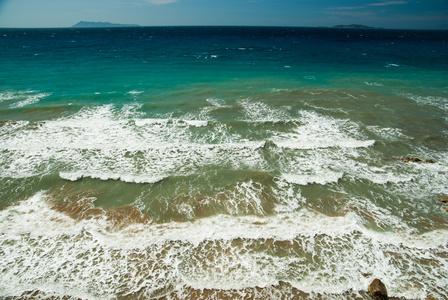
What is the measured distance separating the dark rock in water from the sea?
0.32 metres

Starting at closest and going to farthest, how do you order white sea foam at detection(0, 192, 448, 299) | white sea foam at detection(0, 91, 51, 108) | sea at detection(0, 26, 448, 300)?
white sea foam at detection(0, 192, 448, 299) → sea at detection(0, 26, 448, 300) → white sea foam at detection(0, 91, 51, 108)

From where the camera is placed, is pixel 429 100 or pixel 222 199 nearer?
pixel 222 199

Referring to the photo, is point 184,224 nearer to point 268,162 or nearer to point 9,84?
point 268,162

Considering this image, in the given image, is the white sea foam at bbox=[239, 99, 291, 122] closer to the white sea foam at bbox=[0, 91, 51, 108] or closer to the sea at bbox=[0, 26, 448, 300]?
the sea at bbox=[0, 26, 448, 300]

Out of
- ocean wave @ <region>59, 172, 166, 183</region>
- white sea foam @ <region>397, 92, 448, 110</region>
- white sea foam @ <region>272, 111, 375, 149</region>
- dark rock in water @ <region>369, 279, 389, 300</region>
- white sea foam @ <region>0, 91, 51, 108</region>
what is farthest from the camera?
white sea foam @ <region>397, 92, 448, 110</region>

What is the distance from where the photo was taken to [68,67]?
35344 millimetres

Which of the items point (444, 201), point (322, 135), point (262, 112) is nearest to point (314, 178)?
point (322, 135)

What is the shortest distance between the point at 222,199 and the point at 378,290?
220 inches

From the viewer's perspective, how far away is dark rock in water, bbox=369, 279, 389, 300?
19.4 feet

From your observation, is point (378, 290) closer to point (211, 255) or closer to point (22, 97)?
point (211, 255)

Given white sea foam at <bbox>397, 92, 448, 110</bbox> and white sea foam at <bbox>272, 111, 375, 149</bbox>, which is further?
white sea foam at <bbox>397, 92, 448, 110</bbox>

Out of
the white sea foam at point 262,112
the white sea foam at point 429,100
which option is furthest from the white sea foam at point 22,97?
the white sea foam at point 429,100

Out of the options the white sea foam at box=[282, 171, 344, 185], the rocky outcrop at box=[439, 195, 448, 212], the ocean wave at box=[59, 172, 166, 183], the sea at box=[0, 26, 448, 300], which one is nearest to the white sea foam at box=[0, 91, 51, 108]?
the sea at box=[0, 26, 448, 300]

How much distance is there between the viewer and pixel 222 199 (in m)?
9.32
